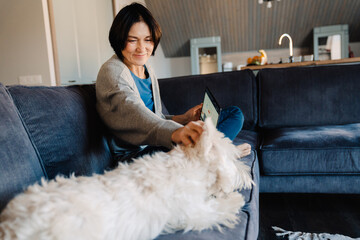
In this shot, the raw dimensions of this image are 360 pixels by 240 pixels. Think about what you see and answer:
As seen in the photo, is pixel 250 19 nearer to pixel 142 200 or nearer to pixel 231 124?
pixel 231 124

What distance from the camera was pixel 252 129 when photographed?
1.96 m

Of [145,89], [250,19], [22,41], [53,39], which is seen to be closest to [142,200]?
[145,89]

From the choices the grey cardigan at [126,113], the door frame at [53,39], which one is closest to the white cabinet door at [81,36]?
the door frame at [53,39]

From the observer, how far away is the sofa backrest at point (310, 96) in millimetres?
1823

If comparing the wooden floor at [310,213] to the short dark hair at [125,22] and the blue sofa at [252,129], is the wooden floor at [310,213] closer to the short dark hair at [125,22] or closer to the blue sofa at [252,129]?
the blue sofa at [252,129]

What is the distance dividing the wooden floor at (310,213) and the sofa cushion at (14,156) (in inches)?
38.6

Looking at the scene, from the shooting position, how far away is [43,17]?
8.24ft

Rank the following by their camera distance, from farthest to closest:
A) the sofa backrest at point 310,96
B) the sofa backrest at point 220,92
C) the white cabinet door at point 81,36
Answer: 1. the white cabinet door at point 81,36
2. the sofa backrest at point 220,92
3. the sofa backrest at point 310,96

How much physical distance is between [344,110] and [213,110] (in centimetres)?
119

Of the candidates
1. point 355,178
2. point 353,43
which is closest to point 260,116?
point 355,178

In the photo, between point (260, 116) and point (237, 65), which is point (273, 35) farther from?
point (260, 116)

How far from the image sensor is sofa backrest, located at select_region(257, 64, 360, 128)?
1.82 meters

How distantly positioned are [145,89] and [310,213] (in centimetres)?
105

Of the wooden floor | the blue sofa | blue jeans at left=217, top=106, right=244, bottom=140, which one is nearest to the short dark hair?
the blue sofa
